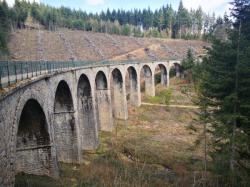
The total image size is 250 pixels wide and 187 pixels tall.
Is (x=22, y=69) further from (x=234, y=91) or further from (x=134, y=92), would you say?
(x=134, y=92)

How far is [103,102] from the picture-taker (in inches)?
1668

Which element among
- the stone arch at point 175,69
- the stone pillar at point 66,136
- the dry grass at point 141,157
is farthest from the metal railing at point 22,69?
the stone arch at point 175,69

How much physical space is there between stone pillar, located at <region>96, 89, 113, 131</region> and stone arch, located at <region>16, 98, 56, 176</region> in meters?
22.4

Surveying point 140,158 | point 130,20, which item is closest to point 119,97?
point 140,158

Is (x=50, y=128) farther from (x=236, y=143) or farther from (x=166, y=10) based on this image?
(x=166, y=10)

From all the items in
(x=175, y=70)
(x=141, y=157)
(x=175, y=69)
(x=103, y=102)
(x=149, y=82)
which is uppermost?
(x=175, y=69)

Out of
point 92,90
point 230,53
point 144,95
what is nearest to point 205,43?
point 144,95

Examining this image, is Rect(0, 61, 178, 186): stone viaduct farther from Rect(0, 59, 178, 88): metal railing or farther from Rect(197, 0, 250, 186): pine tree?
Rect(197, 0, 250, 186): pine tree

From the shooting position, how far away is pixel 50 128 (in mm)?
19875

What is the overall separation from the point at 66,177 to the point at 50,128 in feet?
19.0

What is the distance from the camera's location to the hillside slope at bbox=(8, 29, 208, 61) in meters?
87.3

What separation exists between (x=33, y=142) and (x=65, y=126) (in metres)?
9.03

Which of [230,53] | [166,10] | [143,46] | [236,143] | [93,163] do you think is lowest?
[93,163]

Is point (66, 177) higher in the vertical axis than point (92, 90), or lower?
lower
